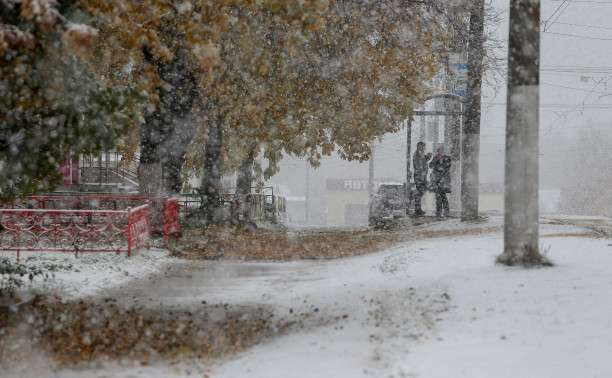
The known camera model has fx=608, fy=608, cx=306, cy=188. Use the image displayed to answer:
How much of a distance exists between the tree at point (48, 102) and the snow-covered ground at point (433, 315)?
212cm

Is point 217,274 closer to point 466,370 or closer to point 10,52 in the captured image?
point 10,52

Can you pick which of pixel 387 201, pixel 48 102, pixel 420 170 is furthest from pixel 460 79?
pixel 48 102

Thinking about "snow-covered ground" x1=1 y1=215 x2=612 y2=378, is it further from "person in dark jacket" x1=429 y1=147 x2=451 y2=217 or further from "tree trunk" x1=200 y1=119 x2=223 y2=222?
"tree trunk" x1=200 y1=119 x2=223 y2=222

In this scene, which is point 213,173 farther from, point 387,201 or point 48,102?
point 48,102

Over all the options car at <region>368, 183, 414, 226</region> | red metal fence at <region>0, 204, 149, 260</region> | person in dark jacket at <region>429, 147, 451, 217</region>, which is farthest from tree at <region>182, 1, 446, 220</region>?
red metal fence at <region>0, 204, 149, 260</region>

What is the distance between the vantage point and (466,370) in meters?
4.46

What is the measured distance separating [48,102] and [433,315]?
4809mm

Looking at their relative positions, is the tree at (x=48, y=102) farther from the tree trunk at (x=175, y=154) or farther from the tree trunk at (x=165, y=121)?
the tree trunk at (x=175, y=154)

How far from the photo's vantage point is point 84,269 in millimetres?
9883

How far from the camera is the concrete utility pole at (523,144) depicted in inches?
275

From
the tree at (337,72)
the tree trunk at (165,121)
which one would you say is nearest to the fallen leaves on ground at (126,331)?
the tree at (337,72)

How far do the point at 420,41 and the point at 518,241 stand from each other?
8.89 m

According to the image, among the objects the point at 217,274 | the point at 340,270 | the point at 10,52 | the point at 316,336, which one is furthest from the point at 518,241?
the point at 10,52

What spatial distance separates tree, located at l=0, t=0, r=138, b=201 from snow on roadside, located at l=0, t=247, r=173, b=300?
156 centimetres
